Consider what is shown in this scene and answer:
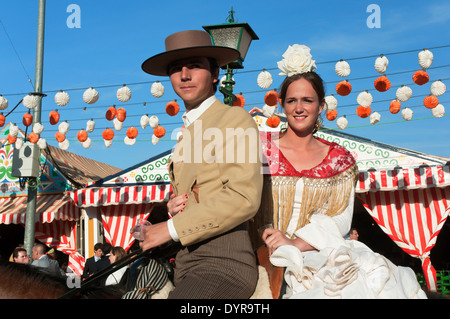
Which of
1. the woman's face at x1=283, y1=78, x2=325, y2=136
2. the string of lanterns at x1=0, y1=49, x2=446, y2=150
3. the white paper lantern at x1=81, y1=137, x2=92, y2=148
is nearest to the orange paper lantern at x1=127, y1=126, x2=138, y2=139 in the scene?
the string of lanterns at x1=0, y1=49, x2=446, y2=150

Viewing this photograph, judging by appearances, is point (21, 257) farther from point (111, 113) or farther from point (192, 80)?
point (192, 80)

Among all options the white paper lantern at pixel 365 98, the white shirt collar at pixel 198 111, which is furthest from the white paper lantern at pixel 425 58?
the white shirt collar at pixel 198 111

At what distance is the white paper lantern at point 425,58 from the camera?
8609 millimetres

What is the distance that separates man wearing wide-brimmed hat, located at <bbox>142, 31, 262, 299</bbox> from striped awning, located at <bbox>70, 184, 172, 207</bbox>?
8504 millimetres

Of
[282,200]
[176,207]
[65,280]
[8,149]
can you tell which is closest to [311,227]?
[282,200]

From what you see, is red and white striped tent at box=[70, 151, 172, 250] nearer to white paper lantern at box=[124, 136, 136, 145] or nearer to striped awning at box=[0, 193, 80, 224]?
striped awning at box=[0, 193, 80, 224]

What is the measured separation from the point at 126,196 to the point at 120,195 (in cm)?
15

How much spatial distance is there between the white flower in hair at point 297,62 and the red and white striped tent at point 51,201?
10.4m

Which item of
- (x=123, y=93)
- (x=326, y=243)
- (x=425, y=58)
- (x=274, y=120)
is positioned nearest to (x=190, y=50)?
(x=326, y=243)

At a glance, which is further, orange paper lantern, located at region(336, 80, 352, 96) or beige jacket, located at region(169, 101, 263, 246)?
orange paper lantern, located at region(336, 80, 352, 96)

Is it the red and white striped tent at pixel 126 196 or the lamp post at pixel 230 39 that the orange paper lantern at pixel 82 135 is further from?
the lamp post at pixel 230 39

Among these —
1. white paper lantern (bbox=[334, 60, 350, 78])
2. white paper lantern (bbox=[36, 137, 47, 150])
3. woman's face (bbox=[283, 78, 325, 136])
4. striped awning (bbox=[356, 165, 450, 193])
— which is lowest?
striped awning (bbox=[356, 165, 450, 193])

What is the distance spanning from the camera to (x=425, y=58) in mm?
8625

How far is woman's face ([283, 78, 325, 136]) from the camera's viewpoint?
9.89ft
